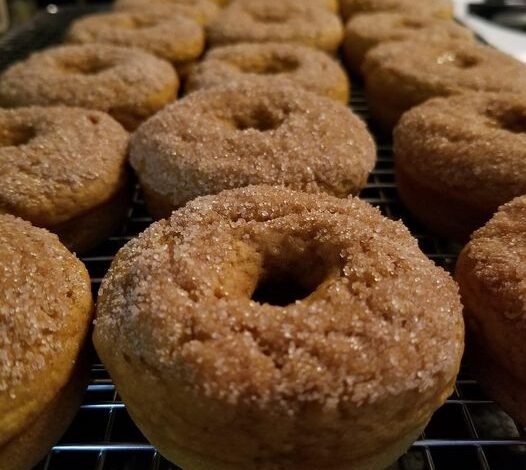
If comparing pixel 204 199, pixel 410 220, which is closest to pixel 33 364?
pixel 204 199

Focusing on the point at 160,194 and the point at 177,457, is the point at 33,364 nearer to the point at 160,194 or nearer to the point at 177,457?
the point at 177,457

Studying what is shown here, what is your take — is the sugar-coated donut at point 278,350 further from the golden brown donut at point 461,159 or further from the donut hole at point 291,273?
the golden brown donut at point 461,159

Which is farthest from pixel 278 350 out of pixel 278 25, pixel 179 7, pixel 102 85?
pixel 179 7

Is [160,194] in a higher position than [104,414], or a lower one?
higher

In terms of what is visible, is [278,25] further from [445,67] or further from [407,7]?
[445,67]

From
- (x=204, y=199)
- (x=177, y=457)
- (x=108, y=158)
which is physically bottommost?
(x=177, y=457)

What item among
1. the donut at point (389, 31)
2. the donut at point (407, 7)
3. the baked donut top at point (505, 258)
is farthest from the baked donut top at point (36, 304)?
the donut at point (407, 7)

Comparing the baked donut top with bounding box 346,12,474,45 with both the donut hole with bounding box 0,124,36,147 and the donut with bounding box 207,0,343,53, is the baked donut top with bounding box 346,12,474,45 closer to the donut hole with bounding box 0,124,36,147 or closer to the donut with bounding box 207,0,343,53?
the donut with bounding box 207,0,343,53
